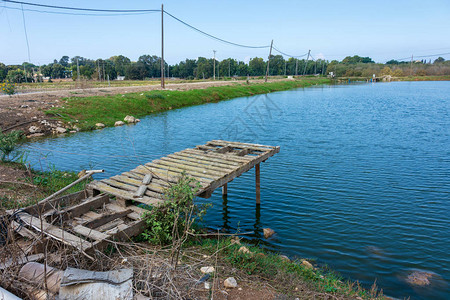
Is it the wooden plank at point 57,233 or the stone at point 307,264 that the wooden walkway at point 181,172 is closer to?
the wooden plank at point 57,233

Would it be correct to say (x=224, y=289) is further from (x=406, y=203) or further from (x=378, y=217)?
(x=406, y=203)

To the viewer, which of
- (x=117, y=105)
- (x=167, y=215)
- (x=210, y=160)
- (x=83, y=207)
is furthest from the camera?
(x=117, y=105)

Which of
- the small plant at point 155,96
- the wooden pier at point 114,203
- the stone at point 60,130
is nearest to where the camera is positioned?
the wooden pier at point 114,203

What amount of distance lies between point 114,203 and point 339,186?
7.71m

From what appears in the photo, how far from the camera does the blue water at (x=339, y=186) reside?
725cm

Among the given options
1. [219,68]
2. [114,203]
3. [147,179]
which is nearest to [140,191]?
[147,179]

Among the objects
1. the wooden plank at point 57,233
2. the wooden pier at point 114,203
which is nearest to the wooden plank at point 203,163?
the wooden pier at point 114,203

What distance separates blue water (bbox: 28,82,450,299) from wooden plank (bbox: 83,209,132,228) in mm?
1698

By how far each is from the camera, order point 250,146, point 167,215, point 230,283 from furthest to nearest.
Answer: point 250,146 → point 167,215 → point 230,283

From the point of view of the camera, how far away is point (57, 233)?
520 cm

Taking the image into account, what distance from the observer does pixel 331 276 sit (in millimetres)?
6121

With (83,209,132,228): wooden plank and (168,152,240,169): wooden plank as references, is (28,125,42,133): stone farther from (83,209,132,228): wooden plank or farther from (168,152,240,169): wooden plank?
(83,209,132,228): wooden plank

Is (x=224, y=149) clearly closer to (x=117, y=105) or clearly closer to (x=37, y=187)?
(x=37, y=187)

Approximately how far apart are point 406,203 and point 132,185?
8164mm
